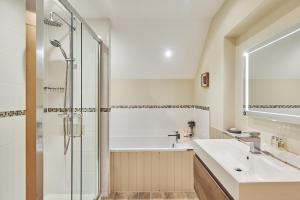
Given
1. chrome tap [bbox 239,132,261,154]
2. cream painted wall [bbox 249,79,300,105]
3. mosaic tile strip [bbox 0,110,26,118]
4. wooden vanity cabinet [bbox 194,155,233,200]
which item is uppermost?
cream painted wall [bbox 249,79,300,105]

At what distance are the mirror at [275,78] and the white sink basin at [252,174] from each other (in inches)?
13.7

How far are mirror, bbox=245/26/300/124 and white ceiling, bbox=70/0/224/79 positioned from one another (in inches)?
37.2

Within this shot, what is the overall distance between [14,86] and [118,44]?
6.14 ft

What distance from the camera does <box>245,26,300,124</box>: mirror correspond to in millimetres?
1629

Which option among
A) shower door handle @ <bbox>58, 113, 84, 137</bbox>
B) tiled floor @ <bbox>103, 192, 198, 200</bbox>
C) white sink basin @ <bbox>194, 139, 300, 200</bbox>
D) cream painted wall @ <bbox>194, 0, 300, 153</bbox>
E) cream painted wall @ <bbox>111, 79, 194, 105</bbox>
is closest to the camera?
white sink basin @ <bbox>194, 139, 300, 200</bbox>

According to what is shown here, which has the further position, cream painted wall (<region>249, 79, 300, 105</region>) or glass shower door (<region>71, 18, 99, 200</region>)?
glass shower door (<region>71, 18, 99, 200</region>)

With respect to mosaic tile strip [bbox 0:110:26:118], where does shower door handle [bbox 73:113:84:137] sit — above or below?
below

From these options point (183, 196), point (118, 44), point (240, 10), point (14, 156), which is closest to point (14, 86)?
point (14, 156)

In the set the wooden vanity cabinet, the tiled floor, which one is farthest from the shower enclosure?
the wooden vanity cabinet

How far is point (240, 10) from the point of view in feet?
7.14

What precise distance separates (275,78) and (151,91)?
2410 millimetres

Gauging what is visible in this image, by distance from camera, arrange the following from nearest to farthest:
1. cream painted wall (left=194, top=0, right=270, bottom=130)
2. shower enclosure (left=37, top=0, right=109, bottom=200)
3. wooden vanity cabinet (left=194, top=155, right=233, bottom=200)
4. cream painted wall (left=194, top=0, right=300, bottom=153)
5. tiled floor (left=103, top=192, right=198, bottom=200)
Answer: wooden vanity cabinet (left=194, top=155, right=233, bottom=200)
cream painted wall (left=194, top=0, right=300, bottom=153)
cream painted wall (left=194, top=0, right=270, bottom=130)
shower enclosure (left=37, top=0, right=109, bottom=200)
tiled floor (left=103, top=192, right=198, bottom=200)

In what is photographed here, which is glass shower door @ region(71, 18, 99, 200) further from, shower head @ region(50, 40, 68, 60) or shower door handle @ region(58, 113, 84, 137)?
shower head @ region(50, 40, 68, 60)

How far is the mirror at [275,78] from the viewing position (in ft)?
5.34
